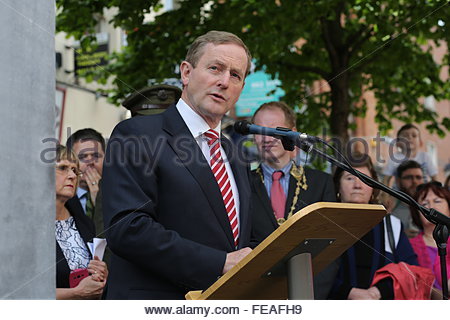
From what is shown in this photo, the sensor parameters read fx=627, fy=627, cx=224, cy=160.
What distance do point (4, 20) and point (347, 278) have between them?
3.24 metres

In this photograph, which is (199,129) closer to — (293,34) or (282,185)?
(282,185)

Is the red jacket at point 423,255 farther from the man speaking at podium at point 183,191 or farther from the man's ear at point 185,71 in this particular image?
the man's ear at point 185,71

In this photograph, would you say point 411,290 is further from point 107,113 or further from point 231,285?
point 107,113

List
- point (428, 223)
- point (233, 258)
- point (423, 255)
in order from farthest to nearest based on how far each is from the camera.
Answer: point (428, 223) < point (423, 255) < point (233, 258)

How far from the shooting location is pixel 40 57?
2.20m

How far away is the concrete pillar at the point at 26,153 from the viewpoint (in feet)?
6.70

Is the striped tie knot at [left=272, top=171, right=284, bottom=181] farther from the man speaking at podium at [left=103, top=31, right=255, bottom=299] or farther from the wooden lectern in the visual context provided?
the wooden lectern

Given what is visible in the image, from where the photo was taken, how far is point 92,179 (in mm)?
5246

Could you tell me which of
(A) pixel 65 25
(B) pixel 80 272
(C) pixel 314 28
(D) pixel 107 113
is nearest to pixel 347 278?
(B) pixel 80 272

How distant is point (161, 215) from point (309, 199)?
6.28 feet

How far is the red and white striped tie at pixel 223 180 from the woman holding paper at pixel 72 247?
5.11 ft

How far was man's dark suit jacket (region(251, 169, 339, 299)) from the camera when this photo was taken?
4199mm

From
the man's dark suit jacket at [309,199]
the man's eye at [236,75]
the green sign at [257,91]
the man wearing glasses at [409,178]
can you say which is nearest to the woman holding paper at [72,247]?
the man's dark suit jacket at [309,199]

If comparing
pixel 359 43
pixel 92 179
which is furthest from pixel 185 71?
pixel 359 43
